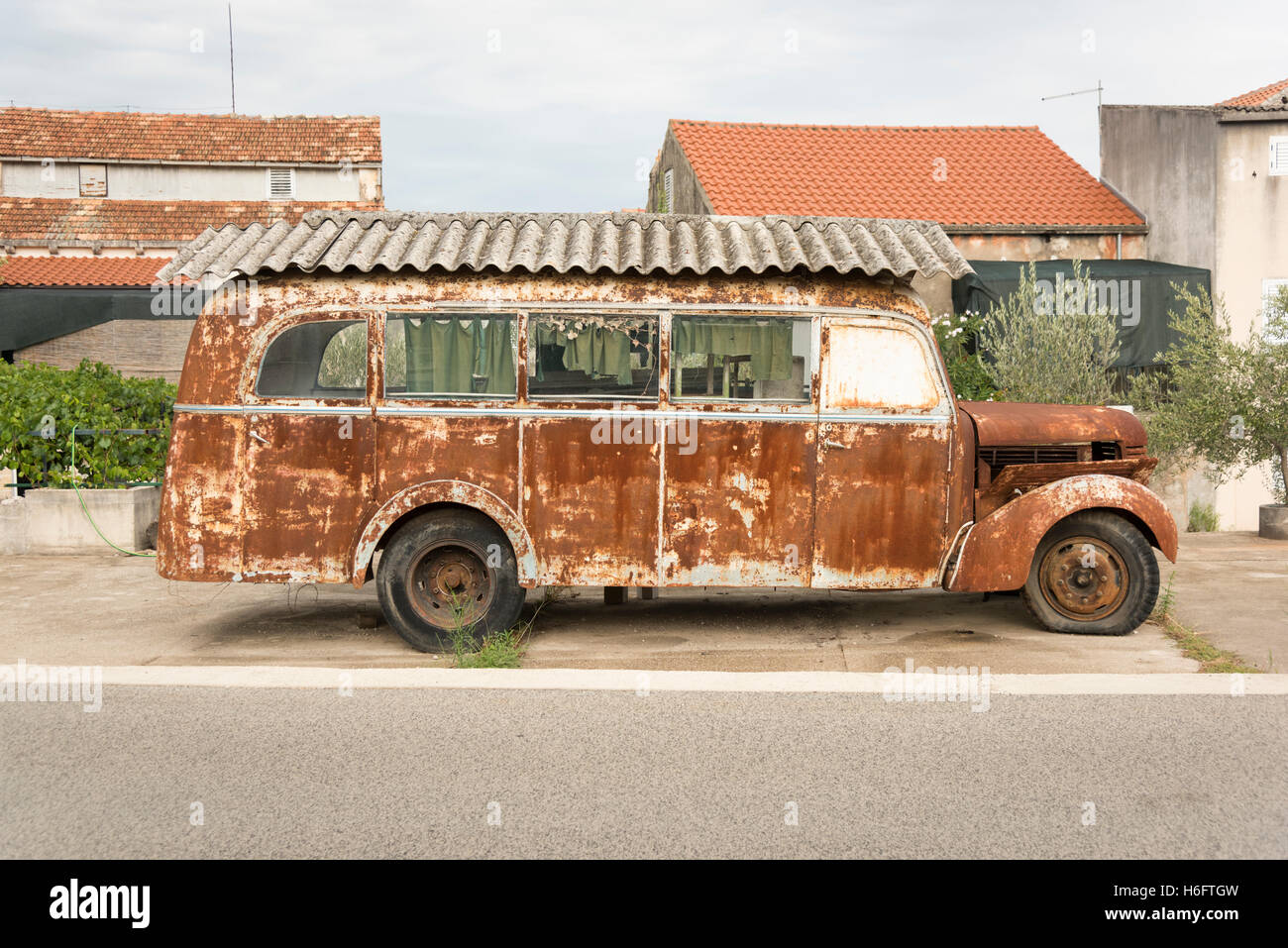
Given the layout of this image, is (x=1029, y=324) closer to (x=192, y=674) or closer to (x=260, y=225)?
(x=260, y=225)

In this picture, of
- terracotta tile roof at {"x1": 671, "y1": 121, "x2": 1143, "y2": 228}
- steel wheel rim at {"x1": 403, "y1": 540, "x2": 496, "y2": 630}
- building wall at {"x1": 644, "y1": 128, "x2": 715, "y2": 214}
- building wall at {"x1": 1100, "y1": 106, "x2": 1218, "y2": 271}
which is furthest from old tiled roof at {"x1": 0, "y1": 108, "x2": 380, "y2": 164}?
steel wheel rim at {"x1": 403, "y1": 540, "x2": 496, "y2": 630}

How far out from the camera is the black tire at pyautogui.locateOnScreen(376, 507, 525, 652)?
24.6 feet

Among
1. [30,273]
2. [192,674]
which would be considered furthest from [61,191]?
[192,674]

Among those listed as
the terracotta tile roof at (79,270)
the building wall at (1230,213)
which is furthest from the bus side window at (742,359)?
the terracotta tile roof at (79,270)

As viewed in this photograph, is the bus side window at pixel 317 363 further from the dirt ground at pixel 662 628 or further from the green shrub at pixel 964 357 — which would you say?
the green shrub at pixel 964 357

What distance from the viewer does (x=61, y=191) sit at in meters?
31.7

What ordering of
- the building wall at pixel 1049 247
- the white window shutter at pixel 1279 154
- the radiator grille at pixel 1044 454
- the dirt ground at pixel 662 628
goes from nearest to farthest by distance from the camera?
the dirt ground at pixel 662 628, the radiator grille at pixel 1044 454, the white window shutter at pixel 1279 154, the building wall at pixel 1049 247

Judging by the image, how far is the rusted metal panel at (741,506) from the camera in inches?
295

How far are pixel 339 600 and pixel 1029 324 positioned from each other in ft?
34.0

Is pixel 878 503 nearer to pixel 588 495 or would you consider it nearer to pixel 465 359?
pixel 588 495

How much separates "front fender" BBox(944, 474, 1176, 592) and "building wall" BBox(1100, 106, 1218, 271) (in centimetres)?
1442

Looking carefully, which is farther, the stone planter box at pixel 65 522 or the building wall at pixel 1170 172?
the building wall at pixel 1170 172

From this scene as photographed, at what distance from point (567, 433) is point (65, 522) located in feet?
21.8

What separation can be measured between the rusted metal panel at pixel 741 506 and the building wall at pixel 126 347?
13964mm
